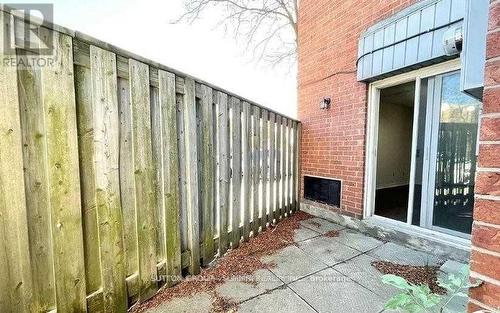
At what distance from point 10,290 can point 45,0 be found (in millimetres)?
1798

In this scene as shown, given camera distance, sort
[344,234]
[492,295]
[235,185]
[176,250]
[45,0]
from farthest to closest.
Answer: [344,234]
[235,185]
[176,250]
[45,0]
[492,295]

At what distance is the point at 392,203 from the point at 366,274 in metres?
3.57

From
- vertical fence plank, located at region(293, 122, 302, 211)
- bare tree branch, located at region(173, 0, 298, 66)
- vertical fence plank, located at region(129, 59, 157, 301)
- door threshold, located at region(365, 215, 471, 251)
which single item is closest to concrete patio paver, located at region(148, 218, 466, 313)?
door threshold, located at region(365, 215, 471, 251)

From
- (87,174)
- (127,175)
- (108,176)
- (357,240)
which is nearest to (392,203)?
(357,240)

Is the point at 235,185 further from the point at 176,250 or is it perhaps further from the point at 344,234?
the point at 344,234

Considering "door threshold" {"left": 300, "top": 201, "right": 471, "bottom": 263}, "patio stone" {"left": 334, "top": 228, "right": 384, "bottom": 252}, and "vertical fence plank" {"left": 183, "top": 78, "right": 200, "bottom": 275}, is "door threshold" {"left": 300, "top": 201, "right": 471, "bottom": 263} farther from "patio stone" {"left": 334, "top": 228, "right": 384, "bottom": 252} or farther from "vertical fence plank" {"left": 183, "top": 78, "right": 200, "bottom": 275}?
"vertical fence plank" {"left": 183, "top": 78, "right": 200, "bottom": 275}

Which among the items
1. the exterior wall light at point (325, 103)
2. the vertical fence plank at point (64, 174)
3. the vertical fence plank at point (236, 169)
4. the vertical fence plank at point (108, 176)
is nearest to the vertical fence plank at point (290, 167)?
the exterior wall light at point (325, 103)

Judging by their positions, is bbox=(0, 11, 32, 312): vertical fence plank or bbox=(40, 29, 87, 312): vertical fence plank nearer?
bbox=(0, 11, 32, 312): vertical fence plank

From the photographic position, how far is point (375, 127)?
3705 millimetres

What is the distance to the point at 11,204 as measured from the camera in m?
1.28

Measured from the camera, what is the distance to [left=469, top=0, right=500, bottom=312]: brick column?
0.77m

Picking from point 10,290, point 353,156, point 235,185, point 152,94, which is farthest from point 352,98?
point 10,290

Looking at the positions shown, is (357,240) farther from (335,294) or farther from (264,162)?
(264,162)

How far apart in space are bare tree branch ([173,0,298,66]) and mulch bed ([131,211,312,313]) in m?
5.49
